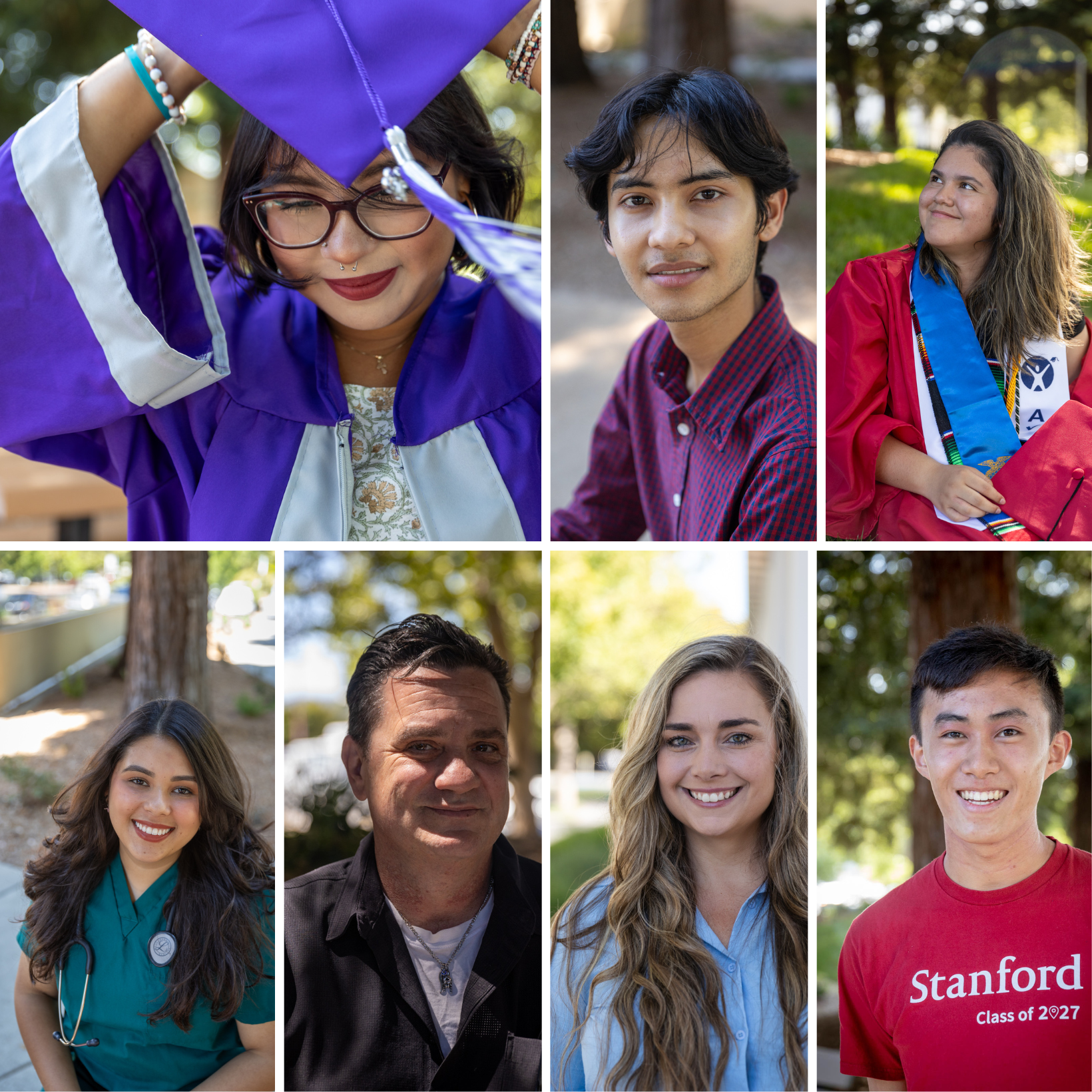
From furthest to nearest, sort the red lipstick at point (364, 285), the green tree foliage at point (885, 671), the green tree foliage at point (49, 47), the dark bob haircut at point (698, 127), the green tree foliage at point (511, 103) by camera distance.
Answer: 1. the green tree foliage at point (49, 47)
2. the green tree foliage at point (511, 103)
3. the green tree foliage at point (885, 671)
4. the red lipstick at point (364, 285)
5. the dark bob haircut at point (698, 127)

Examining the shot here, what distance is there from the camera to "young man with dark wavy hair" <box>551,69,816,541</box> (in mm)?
1623

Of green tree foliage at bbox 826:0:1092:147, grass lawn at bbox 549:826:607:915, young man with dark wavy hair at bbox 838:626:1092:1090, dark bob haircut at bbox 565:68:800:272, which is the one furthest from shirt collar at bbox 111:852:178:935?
green tree foliage at bbox 826:0:1092:147

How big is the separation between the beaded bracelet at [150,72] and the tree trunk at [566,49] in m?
0.63

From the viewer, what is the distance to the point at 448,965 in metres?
1.77

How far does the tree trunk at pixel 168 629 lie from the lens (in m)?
1.77

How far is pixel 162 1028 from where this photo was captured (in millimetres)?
1789

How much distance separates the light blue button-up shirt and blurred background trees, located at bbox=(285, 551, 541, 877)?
0.23m

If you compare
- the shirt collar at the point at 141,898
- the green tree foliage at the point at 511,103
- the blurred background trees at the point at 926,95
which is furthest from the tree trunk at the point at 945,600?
the green tree foliage at the point at 511,103

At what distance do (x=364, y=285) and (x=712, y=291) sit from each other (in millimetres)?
592

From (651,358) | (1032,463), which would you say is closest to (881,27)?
(651,358)

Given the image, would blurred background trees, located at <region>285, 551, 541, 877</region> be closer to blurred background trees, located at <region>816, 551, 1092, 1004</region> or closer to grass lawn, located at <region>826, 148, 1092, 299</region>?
blurred background trees, located at <region>816, 551, 1092, 1004</region>

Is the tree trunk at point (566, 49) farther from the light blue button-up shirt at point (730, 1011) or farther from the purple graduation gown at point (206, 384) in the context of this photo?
the light blue button-up shirt at point (730, 1011)

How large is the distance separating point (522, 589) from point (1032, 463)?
0.90m

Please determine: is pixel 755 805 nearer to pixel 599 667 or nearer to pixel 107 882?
pixel 599 667
